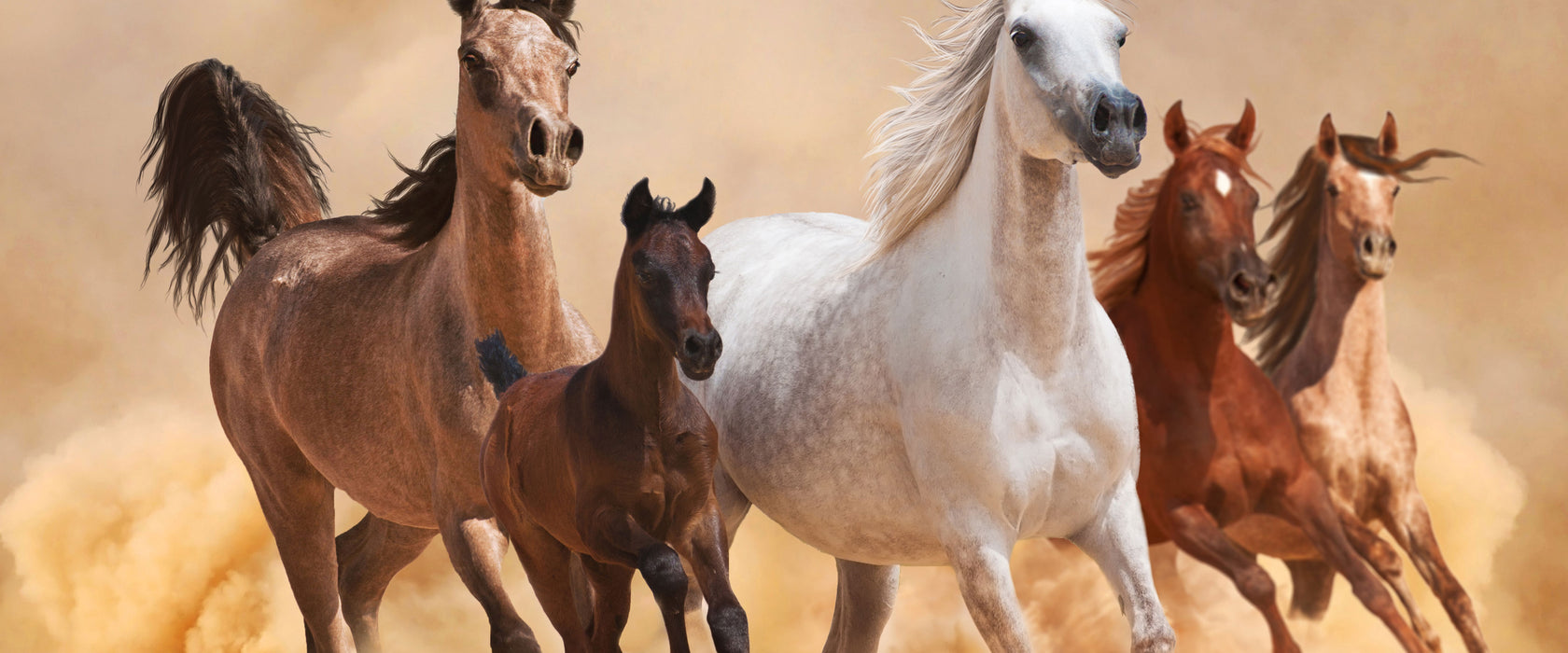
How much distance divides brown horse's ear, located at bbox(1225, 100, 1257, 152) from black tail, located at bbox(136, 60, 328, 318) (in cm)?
290

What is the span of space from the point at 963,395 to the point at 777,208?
12.9ft

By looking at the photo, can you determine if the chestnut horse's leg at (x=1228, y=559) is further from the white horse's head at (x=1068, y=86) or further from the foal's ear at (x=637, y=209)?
the foal's ear at (x=637, y=209)

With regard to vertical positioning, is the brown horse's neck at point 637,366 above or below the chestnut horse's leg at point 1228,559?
above

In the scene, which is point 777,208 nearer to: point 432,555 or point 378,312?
point 432,555

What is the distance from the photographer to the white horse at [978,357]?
11.3 feet

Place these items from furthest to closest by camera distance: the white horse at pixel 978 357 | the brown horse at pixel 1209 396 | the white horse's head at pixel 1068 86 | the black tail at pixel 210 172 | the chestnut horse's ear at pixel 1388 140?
the chestnut horse's ear at pixel 1388 140
the black tail at pixel 210 172
the brown horse at pixel 1209 396
the white horse at pixel 978 357
the white horse's head at pixel 1068 86

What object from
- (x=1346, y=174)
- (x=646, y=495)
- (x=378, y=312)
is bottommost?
(x=646, y=495)

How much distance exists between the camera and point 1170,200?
16.2 ft

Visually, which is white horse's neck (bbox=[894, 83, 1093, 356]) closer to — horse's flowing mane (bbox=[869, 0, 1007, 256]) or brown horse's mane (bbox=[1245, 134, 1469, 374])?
horse's flowing mane (bbox=[869, 0, 1007, 256])

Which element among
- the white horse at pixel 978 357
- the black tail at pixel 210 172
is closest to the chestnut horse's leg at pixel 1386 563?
the white horse at pixel 978 357

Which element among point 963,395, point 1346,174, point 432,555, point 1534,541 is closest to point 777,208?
point 432,555

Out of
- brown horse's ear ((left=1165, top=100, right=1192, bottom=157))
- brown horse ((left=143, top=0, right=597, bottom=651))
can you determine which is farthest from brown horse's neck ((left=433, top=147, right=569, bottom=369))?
brown horse's ear ((left=1165, top=100, right=1192, bottom=157))

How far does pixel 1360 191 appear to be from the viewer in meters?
5.36

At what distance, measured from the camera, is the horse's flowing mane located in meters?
3.74
